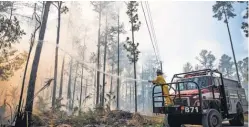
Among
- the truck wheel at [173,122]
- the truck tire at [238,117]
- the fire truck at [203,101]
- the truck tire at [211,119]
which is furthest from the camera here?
the truck tire at [238,117]

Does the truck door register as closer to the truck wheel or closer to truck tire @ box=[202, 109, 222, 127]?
truck tire @ box=[202, 109, 222, 127]

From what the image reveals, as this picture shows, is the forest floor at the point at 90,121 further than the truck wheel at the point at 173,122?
Yes

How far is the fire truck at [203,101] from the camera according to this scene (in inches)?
303

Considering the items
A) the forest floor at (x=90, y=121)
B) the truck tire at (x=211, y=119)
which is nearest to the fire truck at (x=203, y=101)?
the truck tire at (x=211, y=119)

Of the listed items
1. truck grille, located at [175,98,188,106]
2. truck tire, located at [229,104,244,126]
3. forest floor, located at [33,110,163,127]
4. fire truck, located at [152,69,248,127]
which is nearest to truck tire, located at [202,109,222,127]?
fire truck, located at [152,69,248,127]

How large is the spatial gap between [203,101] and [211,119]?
798 millimetres

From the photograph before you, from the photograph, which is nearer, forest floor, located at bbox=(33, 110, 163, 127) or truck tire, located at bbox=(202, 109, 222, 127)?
truck tire, located at bbox=(202, 109, 222, 127)

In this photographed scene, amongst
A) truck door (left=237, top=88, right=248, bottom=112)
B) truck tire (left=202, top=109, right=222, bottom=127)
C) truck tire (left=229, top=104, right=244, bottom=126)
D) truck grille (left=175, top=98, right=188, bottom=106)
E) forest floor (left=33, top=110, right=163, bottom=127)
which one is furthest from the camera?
truck door (left=237, top=88, right=248, bottom=112)

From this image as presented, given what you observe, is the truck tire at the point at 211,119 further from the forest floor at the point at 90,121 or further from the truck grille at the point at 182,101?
the forest floor at the point at 90,121

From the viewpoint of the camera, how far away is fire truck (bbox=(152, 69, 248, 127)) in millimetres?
7703

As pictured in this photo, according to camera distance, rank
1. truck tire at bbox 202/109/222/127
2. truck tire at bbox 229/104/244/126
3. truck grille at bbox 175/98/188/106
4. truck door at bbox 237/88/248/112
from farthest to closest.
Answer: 1. truck door at bbox 237/88/248/112
2. truck tire at bbox 229/104/244/126
3. truck grille at bbox 175/98/188/106
4. truck tire at bbox 202/109/222/127

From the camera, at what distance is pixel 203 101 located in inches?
325

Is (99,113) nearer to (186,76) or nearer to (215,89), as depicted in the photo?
(186,76)

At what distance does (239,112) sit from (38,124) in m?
10.1
